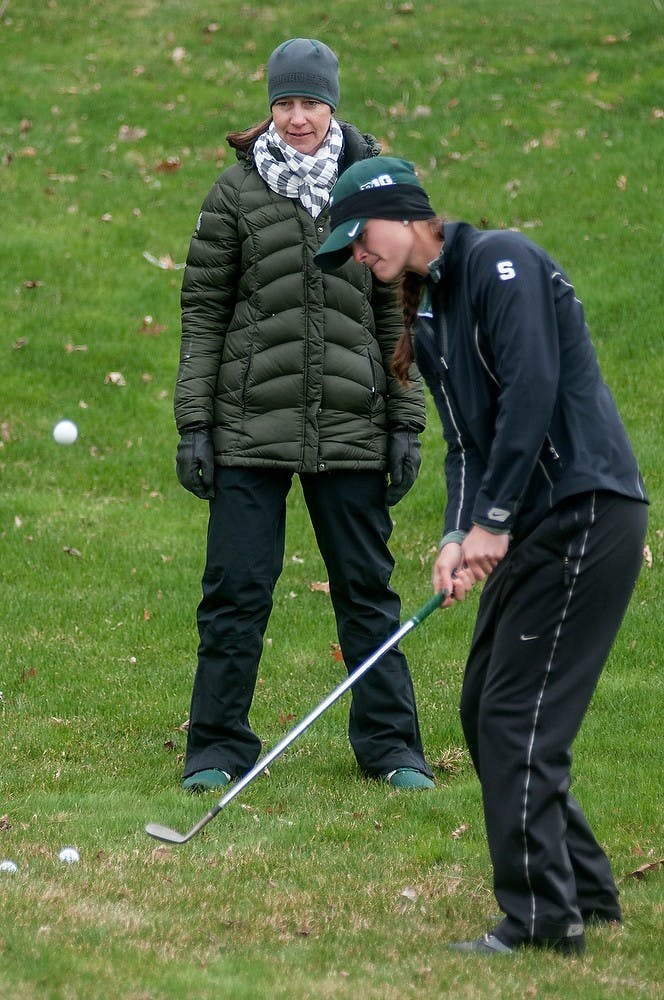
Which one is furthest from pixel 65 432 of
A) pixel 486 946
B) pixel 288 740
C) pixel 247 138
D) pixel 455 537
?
pixel 486 946

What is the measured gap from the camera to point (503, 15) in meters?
19.5

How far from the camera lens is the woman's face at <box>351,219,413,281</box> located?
4.09 meters

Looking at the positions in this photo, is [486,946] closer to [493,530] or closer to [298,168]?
[493,530]

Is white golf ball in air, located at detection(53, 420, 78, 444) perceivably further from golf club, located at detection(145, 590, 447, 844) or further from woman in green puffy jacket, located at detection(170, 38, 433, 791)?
golf club, located at detection(145, 590, 447, 844)

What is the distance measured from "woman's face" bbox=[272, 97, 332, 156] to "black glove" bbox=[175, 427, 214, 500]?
1148mm

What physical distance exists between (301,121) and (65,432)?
535 cm

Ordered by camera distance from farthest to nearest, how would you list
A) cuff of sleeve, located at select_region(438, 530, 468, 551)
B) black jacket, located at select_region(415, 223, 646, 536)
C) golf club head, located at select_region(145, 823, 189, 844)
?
golf club head, located at select_region(145, 823, 189, 844) < cuff of sleeve, located at select_region(438, 530, 468, 551) < black jacket, located at select_region(415, 223, 646, 536)

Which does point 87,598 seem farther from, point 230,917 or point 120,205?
point 120,205

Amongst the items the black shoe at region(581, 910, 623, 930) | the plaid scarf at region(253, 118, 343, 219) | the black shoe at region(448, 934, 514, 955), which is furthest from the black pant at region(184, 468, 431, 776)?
the black shoe at region(448, 934, 514, 955)

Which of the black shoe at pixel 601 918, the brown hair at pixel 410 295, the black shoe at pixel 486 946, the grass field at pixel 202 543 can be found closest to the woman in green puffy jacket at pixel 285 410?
the grass field at pixel 202 543

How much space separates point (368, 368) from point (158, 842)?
77.5 inches

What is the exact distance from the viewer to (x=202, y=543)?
30.8 ft

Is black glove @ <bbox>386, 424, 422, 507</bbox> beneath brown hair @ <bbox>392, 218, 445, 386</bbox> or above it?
beneath

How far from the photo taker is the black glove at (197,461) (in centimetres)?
570
